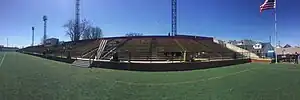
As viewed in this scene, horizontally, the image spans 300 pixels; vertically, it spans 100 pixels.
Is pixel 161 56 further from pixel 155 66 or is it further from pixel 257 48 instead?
pixel 257 48

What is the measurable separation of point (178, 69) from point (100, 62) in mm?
7436

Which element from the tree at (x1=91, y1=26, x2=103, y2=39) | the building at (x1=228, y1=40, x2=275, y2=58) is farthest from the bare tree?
the building at (x1=228, y1=40, x2=275, y2=58)

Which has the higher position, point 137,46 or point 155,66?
point 137,46

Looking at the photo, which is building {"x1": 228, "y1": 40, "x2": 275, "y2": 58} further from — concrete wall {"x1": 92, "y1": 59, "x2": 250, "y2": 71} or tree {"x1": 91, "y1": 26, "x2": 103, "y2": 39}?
tree {"x1": 91, "y1": 26, "x2": 103, "y2": 39}

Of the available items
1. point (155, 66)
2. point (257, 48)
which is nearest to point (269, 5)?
point (155, 66)

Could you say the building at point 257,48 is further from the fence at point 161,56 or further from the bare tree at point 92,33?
the bare tree at point 92,33

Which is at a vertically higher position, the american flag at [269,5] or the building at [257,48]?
the american flag at [269,5]

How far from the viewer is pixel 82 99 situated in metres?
8.26

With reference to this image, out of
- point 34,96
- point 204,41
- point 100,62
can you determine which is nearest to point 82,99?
point 34,96

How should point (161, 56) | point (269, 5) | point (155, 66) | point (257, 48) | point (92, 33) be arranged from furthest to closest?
point (92, 33)
point (257, 48)
point (161, 56)
point (269, 5)
point (155, 66)

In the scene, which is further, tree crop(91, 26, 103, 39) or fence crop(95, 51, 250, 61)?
tree crop(91, 26, 103, 39)

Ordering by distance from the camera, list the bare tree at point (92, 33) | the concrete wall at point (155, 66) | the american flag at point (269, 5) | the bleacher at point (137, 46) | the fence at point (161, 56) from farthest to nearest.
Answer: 1. the bare tree at point (92, 33)
2. the bleacher at point (137, 46)
3. the american flag at point (269, 5)
4. the fence at point (161, 56)
5. the concrete wall at point (155, 66)

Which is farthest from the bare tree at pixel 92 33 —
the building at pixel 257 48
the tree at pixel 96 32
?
the building at pixel 257 48

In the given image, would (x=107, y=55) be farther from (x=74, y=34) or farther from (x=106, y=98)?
(x=74, y=34)
